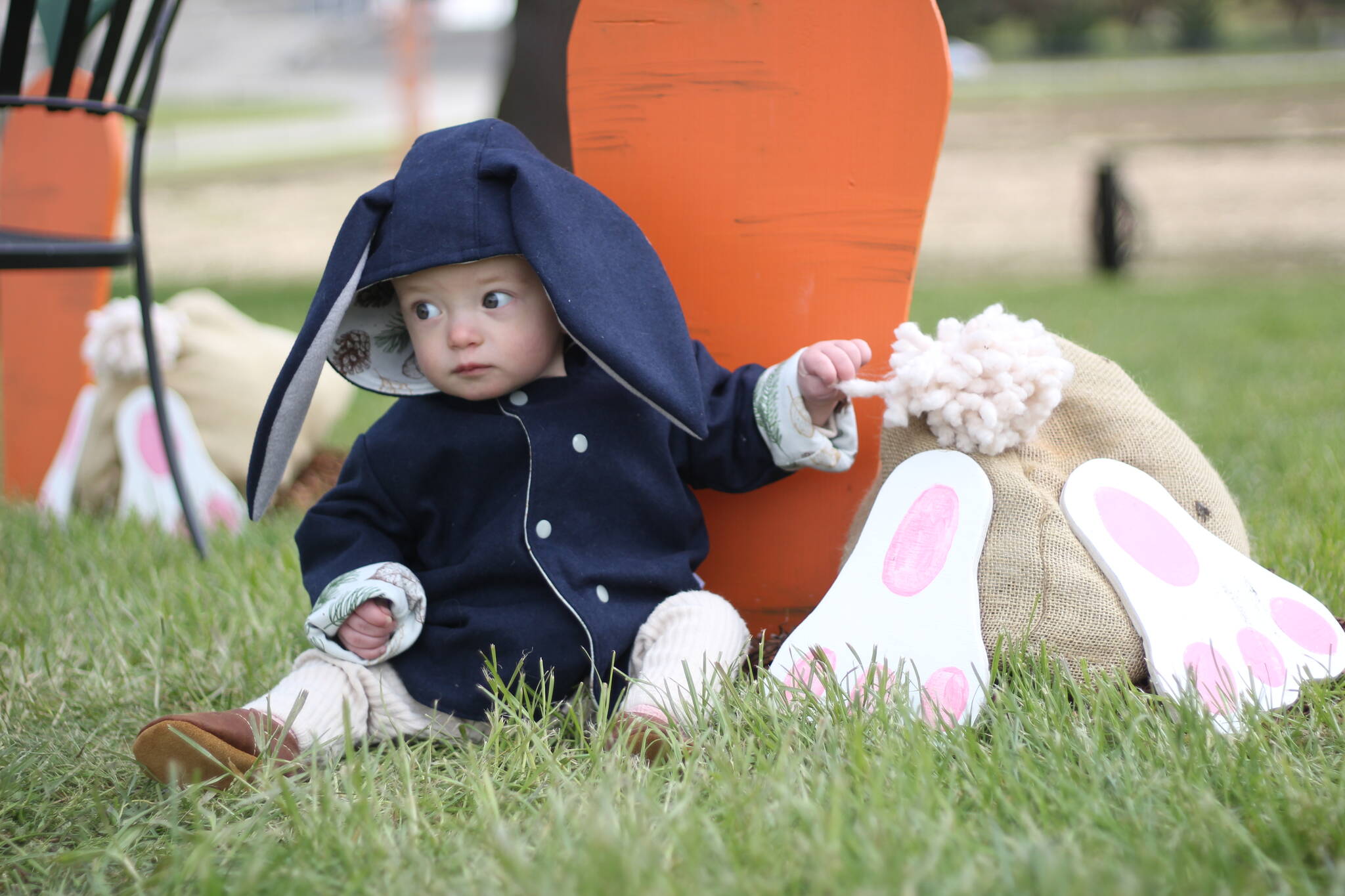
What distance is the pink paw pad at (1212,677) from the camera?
1.46 meters

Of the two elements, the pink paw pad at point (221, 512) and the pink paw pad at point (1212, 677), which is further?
the pink paw pad at point (221, 512)

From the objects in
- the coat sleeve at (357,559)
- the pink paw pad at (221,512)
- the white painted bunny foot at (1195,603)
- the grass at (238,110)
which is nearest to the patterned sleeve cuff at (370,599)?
the coat sleeve at (357,559)

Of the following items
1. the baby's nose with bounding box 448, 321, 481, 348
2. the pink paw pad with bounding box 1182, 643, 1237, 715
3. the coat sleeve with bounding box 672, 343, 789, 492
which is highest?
the baby's nose with bounding box 448, 321, 481, 348

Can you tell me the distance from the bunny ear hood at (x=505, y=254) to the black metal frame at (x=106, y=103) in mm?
941

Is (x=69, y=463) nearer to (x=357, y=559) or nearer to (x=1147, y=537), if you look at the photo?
(x=357, y=559)

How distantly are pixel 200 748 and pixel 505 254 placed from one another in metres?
0.74

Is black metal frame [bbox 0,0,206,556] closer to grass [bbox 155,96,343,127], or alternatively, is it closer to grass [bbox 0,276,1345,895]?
grass [bbox 0,276,1345,895]

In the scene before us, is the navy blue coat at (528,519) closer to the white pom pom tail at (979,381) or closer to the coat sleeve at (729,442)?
the coat sleeve at (729,442)

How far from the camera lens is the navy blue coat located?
1.71 metres

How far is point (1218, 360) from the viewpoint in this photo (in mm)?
4879

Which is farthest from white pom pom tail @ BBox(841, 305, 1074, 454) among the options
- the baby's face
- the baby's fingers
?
the baby's face

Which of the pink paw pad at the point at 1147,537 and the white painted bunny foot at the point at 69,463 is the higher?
the pink paw pad at the point at 1147,537

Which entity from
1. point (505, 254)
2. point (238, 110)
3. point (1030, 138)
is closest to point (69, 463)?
point (505, 254)

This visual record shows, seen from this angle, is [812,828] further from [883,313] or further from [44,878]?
[883,313]
